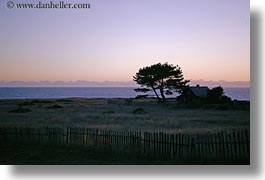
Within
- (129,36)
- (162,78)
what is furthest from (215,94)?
(129,36)

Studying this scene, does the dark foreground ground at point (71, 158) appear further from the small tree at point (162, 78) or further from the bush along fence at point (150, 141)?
the small tree at point (162, 78)

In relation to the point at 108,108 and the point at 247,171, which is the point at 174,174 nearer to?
the point at 247,171

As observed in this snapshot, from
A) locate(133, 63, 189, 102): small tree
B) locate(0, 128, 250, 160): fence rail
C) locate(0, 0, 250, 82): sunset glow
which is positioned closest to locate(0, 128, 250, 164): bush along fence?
locate(0, 128, 250, 160): fence rail

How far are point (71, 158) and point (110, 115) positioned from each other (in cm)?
114

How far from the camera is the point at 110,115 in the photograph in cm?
760

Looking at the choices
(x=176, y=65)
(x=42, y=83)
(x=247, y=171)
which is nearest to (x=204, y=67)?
(x=176, y=65)

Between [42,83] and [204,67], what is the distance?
131 inches

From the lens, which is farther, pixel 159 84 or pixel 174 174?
pixel 159 84

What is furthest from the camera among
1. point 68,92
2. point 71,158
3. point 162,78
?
point 68,92

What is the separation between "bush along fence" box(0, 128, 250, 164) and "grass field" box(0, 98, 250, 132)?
0.14m

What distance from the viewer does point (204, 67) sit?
7.45 metres

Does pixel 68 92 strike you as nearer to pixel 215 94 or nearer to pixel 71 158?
pixel 71 158

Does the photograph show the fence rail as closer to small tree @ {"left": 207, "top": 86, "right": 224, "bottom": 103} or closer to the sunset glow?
small tree @ {"left": 207, "top": 86, "right": 224, "bottom": 103}

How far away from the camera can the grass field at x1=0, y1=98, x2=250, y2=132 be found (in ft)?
24.1
